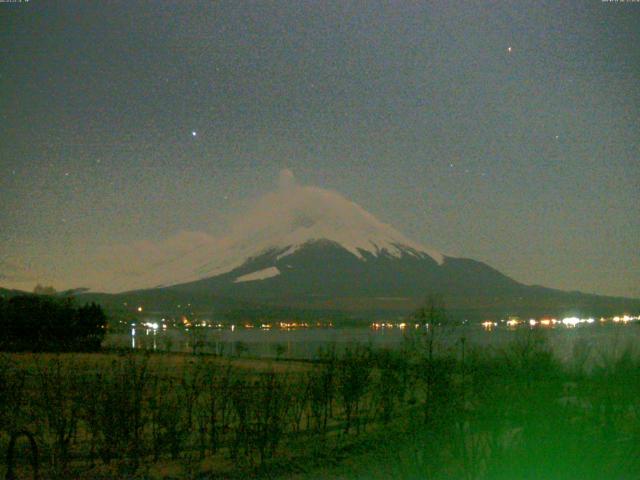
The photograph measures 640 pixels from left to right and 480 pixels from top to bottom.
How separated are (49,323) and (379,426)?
109 feet

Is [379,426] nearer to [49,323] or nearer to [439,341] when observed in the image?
[439,341]

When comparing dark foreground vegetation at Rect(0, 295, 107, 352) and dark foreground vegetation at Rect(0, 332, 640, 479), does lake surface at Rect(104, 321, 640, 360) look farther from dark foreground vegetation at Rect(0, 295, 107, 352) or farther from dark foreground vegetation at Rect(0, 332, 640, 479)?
dark foreground vegetation at Rect(0, 295, 107, 352)

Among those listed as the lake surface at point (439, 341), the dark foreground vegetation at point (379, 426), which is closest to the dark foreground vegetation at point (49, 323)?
the lake surface at point (439, 341)

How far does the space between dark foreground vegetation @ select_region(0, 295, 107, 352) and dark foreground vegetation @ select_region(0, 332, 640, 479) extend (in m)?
27.1

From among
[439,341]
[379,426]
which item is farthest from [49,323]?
[379,426]

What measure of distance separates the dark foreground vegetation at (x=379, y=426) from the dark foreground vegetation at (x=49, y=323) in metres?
27.1

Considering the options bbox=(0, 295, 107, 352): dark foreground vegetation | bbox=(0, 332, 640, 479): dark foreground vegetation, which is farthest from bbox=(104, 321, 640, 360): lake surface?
bbox=(0, 295, 107, 352): dark foreground vegetation

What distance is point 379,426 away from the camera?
14297 mm

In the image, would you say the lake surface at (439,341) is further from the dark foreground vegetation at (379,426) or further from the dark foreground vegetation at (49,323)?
the dark foreground vegetation at (49,323)

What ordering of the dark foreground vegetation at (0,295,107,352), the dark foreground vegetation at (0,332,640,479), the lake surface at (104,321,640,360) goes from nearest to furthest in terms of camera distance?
the dark foreground vegetation at (0,332,640,479), the lake surface at (104,321,640,360), the dark foreground vegetation at (0,295,107,352)

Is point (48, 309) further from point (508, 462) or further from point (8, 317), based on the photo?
point (508, 462)

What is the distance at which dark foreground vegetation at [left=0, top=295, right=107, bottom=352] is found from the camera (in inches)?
1676

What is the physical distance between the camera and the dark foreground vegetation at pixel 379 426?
7.20 metres

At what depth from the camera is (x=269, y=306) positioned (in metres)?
162
